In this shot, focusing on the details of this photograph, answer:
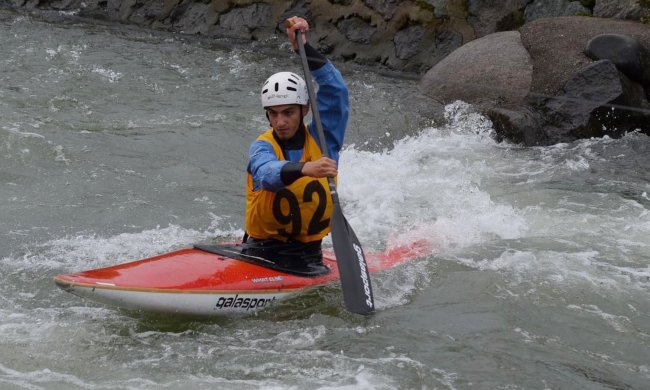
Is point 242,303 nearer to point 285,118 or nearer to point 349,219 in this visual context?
point 285,118

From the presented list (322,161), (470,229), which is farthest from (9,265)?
(470,229)

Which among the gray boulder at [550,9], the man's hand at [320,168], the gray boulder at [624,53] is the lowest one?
the man's hand at [320,168]

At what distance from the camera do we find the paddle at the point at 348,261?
17.2 ft

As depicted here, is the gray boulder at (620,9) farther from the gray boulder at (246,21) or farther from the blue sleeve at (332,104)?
the blue sleeve at (332,104)

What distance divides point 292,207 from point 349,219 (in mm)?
2349

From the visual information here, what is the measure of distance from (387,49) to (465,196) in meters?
5.58

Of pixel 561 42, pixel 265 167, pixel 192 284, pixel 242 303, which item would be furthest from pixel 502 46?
pixel 192 284

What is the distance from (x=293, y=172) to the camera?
500 cm

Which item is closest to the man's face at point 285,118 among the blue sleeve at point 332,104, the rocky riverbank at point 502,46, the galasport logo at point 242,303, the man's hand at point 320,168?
the blue sleeve at point 332,104

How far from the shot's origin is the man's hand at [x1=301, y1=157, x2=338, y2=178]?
493cm

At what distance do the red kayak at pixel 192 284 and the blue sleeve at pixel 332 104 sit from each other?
0.92m

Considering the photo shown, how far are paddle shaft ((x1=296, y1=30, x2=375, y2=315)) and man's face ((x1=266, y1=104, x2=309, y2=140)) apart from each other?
0.50ft

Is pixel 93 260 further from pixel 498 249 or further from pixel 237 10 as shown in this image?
pixel 237 10

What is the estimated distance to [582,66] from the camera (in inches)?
400
